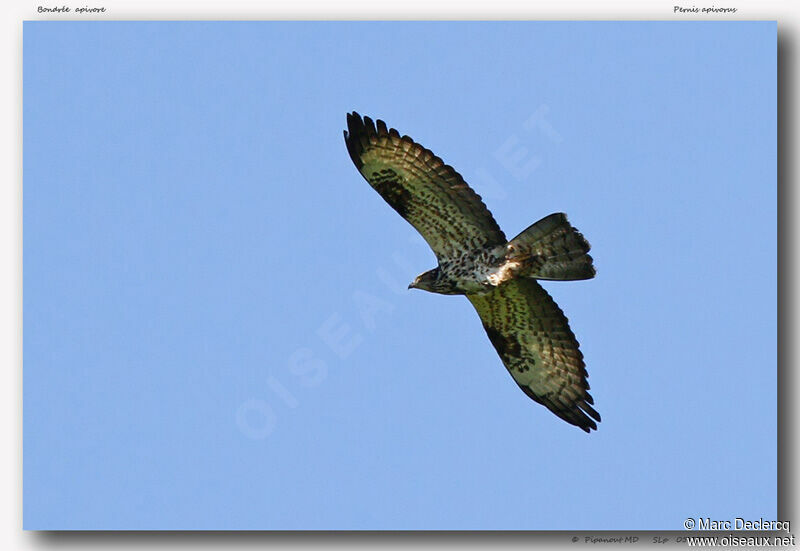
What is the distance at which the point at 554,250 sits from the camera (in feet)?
32.8

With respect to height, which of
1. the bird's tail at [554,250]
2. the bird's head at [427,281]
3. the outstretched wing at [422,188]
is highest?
the outstretched wing at [422,188]

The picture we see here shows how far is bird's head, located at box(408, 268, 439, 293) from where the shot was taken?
10.5 meters

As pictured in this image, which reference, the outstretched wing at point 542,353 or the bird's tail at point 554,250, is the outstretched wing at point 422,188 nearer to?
the bird's tail at point 554,250

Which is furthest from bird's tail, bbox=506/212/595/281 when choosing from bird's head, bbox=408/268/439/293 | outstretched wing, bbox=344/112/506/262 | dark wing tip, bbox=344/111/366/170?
dark wing tip, bbox=344/111/366/170

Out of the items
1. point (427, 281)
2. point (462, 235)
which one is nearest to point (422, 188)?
point (462, 235)

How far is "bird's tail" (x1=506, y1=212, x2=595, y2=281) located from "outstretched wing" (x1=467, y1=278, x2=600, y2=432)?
2.68ft

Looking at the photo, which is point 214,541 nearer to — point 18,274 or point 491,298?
point 18,274

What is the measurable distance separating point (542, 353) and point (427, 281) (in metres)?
1.39

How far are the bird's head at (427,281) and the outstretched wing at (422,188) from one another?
9.4 inches

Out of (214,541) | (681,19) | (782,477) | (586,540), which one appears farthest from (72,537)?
(681,19)

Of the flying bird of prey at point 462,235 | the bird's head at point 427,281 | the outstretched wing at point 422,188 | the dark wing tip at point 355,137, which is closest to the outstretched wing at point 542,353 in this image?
the flying bird of prey at point 462,235

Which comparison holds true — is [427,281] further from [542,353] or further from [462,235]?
[542,353]

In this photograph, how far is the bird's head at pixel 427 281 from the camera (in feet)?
34.6

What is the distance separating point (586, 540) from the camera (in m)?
9.40
